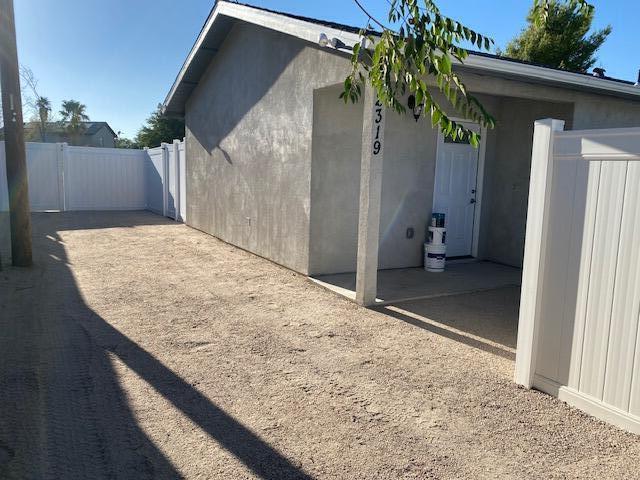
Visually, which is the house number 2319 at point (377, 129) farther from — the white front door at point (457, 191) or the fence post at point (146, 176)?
the fence post at point (146, 176)

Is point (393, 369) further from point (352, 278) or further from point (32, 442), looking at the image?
point (352, 278)

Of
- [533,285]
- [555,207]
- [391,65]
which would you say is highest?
[391,65]

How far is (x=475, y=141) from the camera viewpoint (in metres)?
2.69

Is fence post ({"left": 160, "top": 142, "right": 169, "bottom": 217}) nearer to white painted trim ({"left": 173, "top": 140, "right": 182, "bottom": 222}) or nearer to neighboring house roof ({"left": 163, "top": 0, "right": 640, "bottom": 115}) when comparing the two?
white painted trim ({"left": 173, "top": 140, "right": 182, "bottom": 222})

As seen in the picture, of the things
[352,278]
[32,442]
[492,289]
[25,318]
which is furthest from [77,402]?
[492,289]


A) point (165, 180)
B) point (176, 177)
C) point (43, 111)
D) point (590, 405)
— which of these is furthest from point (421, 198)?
point (43, 111)

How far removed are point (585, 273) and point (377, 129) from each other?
2959mm

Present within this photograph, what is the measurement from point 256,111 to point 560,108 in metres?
5.07

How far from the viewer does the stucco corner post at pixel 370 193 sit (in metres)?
5.54

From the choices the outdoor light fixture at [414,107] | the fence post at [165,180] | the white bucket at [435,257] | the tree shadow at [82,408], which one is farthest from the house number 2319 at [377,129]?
the fence post at [165,180]

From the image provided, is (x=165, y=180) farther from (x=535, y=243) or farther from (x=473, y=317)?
(x=535, y=243)

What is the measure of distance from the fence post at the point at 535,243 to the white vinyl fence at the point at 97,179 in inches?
513

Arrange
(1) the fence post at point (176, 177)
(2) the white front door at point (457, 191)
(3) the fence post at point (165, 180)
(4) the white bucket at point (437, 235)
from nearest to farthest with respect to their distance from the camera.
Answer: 1. (4) the white bucket at point (437, 235)
2. (2) the white front door at point (457, 191)
3. (1) the fence post at point (176, 177)
4. (3) the fence post at point (165, 180)

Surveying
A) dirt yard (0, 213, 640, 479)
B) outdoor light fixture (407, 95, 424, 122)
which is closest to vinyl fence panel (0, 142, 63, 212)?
dirt yard (0, 213, 640, 479)
